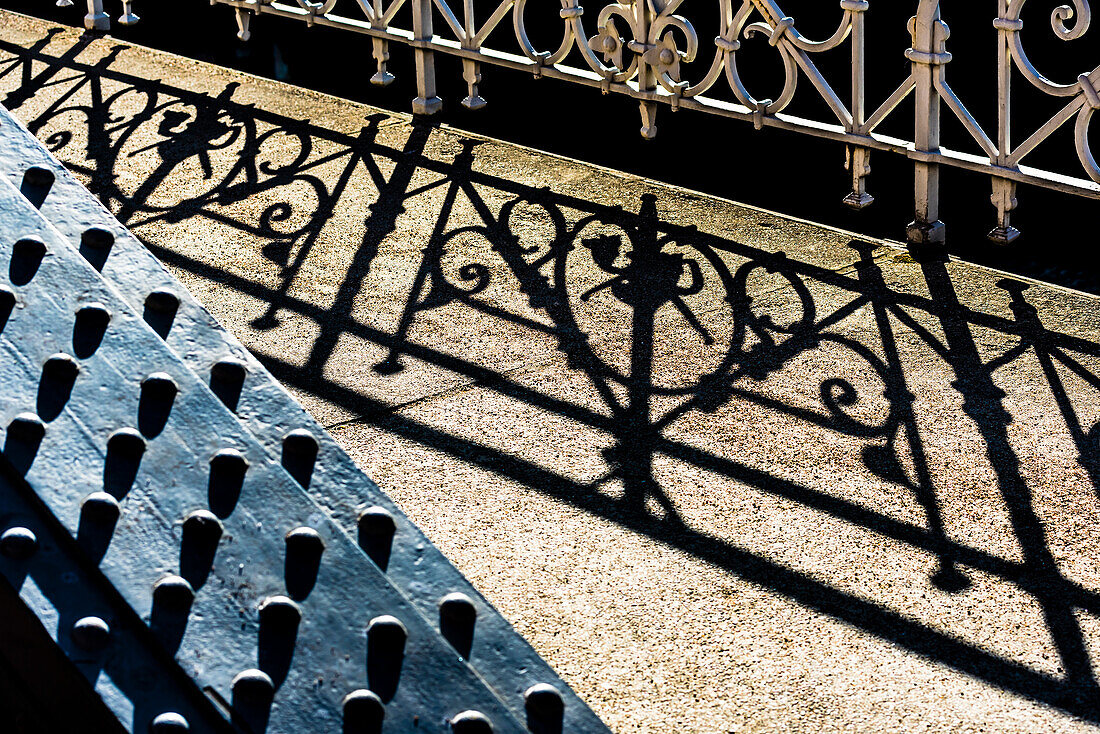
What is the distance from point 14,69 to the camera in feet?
27.6

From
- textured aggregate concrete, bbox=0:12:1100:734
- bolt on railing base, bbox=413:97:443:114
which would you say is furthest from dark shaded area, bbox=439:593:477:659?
bolt on railing base, bbox=413:97:443:114

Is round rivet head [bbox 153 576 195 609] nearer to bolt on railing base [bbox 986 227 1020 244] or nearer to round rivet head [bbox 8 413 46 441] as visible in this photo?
round rivet head [bbox 8 413 46 441]

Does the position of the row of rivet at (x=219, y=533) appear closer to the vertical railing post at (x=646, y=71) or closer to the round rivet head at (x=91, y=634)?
the round rivet head at (x=91, y=634)

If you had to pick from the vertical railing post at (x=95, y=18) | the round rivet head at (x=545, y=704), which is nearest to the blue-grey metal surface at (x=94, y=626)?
the round rivet head at (x=545, y=704)

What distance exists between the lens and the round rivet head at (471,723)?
5.89 feet

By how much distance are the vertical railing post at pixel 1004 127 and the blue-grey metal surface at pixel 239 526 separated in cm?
377

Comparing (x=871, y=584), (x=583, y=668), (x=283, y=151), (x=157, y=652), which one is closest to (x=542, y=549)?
(x=583, y=668)

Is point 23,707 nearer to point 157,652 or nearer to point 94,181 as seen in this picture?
point 157,652

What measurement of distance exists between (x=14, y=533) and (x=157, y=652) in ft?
0.87

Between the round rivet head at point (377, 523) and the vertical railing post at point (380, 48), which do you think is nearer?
the round rivet head at point (377, 523)

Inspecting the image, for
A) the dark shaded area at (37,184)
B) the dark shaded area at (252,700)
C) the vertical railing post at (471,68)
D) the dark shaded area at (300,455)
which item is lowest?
the dark shaded area at (252,700)

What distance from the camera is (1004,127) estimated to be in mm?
5238

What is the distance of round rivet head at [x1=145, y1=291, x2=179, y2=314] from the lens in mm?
2312

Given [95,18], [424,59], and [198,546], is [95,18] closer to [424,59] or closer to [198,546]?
[424,59]
